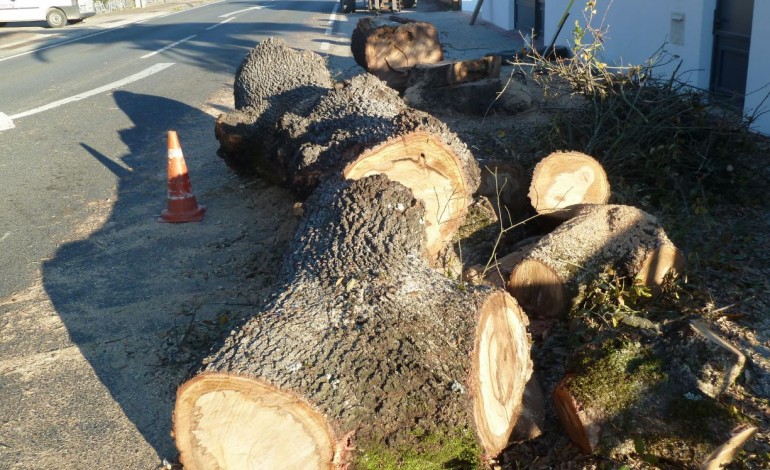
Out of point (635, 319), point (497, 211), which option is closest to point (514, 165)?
point (497, 211)

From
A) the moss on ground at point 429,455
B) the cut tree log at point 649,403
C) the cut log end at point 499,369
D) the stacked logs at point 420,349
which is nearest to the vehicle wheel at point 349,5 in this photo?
the stacked logs at point 420,349

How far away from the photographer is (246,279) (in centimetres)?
439

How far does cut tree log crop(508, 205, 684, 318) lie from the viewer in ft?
11.6

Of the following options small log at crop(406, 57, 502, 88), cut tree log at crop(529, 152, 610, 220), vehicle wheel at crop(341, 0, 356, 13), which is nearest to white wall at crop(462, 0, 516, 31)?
vehicle wheel at crop(341, 0, 356, 13)

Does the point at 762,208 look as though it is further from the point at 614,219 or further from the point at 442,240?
the point at 442,240

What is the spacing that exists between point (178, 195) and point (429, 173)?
2553 millimetres

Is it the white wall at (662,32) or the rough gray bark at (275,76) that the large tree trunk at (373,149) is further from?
the white wall at (662,32)

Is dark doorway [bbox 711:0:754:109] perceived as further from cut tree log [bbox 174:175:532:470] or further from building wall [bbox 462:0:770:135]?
cut tree log [bbox 174:175:532:470]

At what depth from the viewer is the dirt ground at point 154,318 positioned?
9.80 feet

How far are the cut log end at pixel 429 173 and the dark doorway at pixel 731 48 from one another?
12.7 feet

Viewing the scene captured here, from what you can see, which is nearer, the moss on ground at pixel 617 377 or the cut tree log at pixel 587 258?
the moss on ground at pixel 617 377

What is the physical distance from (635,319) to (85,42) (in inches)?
725

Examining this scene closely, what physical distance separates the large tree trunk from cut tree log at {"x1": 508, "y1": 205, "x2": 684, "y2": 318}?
1.81 feet

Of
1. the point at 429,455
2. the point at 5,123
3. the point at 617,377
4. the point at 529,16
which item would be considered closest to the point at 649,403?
the point at 617,377
